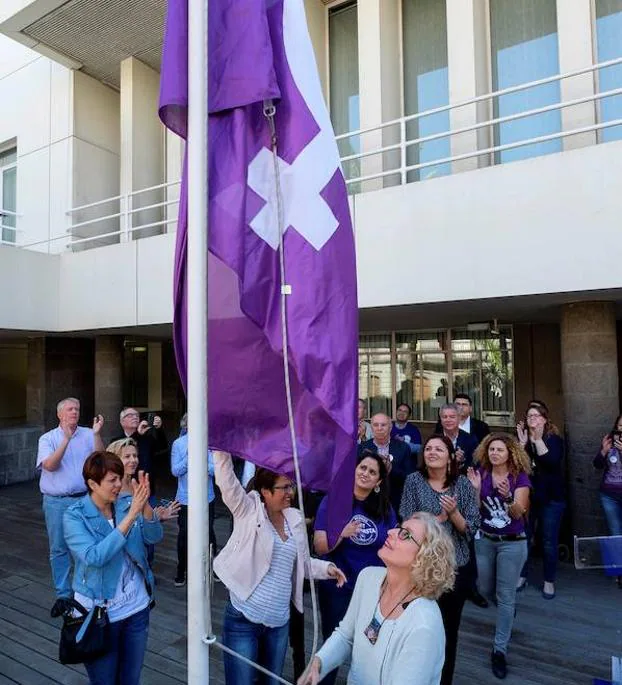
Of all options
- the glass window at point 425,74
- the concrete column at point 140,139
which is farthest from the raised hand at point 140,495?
the concrete column at point 140,139

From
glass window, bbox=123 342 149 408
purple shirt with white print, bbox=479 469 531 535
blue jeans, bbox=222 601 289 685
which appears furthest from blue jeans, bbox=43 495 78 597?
glass window, bbox=123 342 149 408

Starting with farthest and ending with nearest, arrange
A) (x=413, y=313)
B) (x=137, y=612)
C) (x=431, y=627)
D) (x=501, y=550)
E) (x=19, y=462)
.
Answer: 1. (x=19, y=462)
2. (x=413, y=313)
3. (x=501, y=550)
4. (x=137, y=612)
5. (x=431, y=627)

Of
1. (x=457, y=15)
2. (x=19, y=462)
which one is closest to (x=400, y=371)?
(x=457, y=15)

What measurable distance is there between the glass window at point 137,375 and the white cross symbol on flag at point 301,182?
46.8 feet

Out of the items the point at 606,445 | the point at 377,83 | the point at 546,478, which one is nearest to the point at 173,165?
the point at 377,83

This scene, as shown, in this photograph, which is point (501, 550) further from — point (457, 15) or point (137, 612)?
point (457, 15)

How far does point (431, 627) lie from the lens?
1822mm

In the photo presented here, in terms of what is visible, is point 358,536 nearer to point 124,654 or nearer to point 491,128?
point 124,654

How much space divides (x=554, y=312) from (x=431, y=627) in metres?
6.51

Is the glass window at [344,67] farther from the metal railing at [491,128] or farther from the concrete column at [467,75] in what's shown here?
the concrete column at [467,75]

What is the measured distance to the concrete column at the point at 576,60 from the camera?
6.03 m

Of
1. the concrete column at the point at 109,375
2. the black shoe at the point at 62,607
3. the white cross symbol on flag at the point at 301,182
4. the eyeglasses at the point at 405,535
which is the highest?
the white cross symbol on flag at the point at 301,182

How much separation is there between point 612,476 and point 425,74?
6.13 m

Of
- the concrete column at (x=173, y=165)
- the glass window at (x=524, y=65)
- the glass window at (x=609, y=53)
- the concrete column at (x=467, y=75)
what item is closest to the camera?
the glass window at (x=609, y=53)
